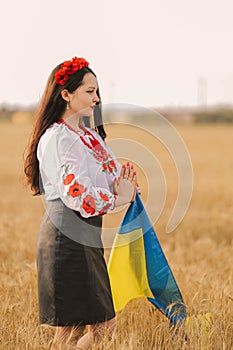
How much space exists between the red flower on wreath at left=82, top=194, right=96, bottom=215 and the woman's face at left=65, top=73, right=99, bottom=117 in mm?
456

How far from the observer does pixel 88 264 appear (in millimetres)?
3121

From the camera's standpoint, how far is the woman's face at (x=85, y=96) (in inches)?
125

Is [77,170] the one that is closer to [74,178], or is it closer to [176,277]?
[74,178]

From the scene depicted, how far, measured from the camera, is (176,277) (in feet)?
15.1

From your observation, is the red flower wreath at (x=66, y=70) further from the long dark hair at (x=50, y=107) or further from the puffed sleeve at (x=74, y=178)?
the puffed sleeve at (x=74, y=178)

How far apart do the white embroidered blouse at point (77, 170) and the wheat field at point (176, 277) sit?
0.46 meters

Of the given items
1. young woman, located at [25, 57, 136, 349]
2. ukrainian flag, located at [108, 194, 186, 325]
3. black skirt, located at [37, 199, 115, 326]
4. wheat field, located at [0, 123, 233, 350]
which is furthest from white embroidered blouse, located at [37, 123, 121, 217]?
wheat field, located at [0, 123, 233, 350]

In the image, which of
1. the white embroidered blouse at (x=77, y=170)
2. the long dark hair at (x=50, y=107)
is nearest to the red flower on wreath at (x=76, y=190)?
the white embroidered blouse at (x=77, y=170)

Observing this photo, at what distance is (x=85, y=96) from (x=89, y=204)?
534 mm

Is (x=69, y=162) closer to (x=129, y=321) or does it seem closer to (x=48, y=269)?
(x=48, y=269)

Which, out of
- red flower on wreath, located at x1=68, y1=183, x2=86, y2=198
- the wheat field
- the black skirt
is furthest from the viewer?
the wheat field

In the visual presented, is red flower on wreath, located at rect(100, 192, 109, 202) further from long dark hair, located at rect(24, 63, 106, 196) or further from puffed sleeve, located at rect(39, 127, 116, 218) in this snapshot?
long dark hair, located at rect(24, 63, 106, 196)

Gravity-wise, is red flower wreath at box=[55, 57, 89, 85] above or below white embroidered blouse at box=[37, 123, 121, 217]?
above

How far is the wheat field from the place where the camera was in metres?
3.34
